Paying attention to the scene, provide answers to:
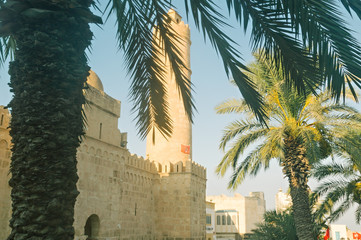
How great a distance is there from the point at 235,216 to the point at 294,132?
35.8m

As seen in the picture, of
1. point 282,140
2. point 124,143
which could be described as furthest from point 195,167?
point 282,140

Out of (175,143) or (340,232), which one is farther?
(340,232)

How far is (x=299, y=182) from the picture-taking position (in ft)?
31.3

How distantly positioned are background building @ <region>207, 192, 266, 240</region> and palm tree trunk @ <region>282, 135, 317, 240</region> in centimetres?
3471

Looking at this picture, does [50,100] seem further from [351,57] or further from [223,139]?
[223,139]

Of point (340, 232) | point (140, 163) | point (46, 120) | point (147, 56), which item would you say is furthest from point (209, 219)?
point (46, 120)

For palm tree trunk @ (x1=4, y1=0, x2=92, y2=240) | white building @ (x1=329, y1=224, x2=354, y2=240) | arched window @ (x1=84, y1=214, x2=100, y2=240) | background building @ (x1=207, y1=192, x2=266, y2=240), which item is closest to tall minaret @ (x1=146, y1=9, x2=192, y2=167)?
arched window @ (x1=84, y1=214, x2=100, y2=240)

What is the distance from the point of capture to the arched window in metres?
11.9

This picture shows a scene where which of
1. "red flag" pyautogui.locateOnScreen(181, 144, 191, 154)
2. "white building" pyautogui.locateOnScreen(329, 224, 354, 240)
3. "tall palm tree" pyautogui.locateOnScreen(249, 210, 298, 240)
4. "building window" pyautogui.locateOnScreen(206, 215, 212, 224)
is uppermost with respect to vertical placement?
"red flag" pyautogui.locateOnScreen(181, 144, 191, 154)

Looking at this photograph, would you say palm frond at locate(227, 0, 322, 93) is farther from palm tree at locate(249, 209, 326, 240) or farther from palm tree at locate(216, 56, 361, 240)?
palm tree at locate(249, 209, 326, 240)

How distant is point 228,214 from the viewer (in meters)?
43.7

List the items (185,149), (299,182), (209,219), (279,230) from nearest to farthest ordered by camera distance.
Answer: (299,182)
(279,230)
(185,149)
(209,219)

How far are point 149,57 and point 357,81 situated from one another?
295 cm

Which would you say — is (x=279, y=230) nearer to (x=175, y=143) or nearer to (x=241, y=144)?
(x=241, y=144)
